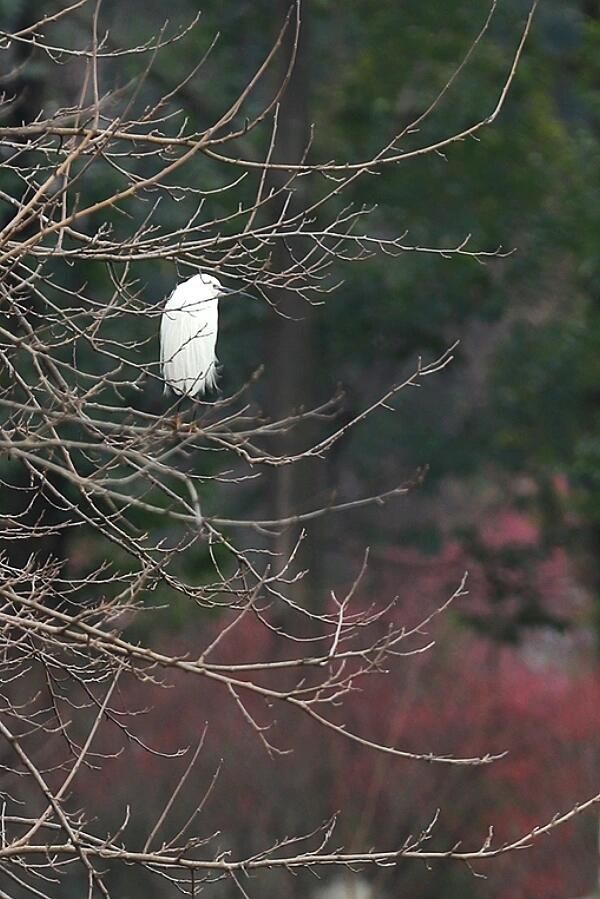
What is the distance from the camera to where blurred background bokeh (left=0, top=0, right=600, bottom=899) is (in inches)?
526

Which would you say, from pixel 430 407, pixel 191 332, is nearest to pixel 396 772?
pixel 191 332

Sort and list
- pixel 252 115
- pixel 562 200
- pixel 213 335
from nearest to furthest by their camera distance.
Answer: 1. pixel 213 335
2. pixel 252 115
3. pixel 562 200

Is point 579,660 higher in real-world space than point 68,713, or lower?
lower

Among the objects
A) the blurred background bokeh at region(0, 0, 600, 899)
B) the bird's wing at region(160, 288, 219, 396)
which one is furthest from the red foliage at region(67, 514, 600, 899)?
the bird's wing at region(160, 288, 219, 396)

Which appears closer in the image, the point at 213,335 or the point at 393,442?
the point at 213,335

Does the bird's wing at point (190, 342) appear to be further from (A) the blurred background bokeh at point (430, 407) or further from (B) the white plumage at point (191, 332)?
(A) the blurred background bokeh at point (430, 407)

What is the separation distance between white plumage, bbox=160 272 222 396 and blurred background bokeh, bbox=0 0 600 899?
5997 mm

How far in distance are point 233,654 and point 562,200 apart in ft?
20.8

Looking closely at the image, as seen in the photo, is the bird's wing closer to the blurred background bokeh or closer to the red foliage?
the red foliage

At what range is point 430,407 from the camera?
2339 centimetres

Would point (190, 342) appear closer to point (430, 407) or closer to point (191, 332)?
point (191, 332)

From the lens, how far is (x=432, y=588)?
2402 cm

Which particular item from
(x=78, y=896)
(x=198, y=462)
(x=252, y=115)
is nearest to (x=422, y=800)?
(x=78, y=896)

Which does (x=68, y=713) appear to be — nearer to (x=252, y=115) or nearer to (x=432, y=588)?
(x=252, y=115)
